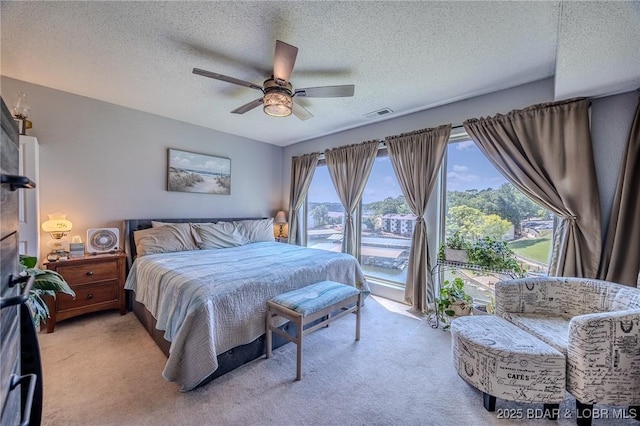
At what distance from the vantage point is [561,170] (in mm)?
2385

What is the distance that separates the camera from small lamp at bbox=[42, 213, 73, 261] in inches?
110

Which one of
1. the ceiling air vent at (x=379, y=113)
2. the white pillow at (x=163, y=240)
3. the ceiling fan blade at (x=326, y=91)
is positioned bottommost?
the white pillow at (x=163, y=240)

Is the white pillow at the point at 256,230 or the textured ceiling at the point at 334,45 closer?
the textured ceiling at the point at 334,45

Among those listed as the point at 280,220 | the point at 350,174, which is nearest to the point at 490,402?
the point at 350,174

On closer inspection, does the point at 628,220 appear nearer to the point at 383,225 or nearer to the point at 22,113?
the point at 383,225

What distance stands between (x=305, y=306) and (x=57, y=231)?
9.69 ft

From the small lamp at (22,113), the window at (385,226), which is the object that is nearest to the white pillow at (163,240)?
the small lamp at (22,113)

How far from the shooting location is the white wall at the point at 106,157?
2.95 meters

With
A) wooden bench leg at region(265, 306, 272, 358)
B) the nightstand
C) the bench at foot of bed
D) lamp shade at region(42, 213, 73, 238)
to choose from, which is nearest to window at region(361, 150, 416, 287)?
the bench at foot of bed

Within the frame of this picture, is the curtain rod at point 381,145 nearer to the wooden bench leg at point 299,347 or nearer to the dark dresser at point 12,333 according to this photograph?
the wooden bench leg at point 299,347

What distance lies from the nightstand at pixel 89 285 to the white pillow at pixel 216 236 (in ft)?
2.97

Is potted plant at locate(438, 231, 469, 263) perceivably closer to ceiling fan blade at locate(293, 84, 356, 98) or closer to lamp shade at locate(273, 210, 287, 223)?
ceiling fan blade at locate(293, 84, 356, 98)

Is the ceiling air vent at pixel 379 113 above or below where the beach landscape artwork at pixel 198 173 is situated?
above

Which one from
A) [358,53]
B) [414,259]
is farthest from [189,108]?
[414,259]
